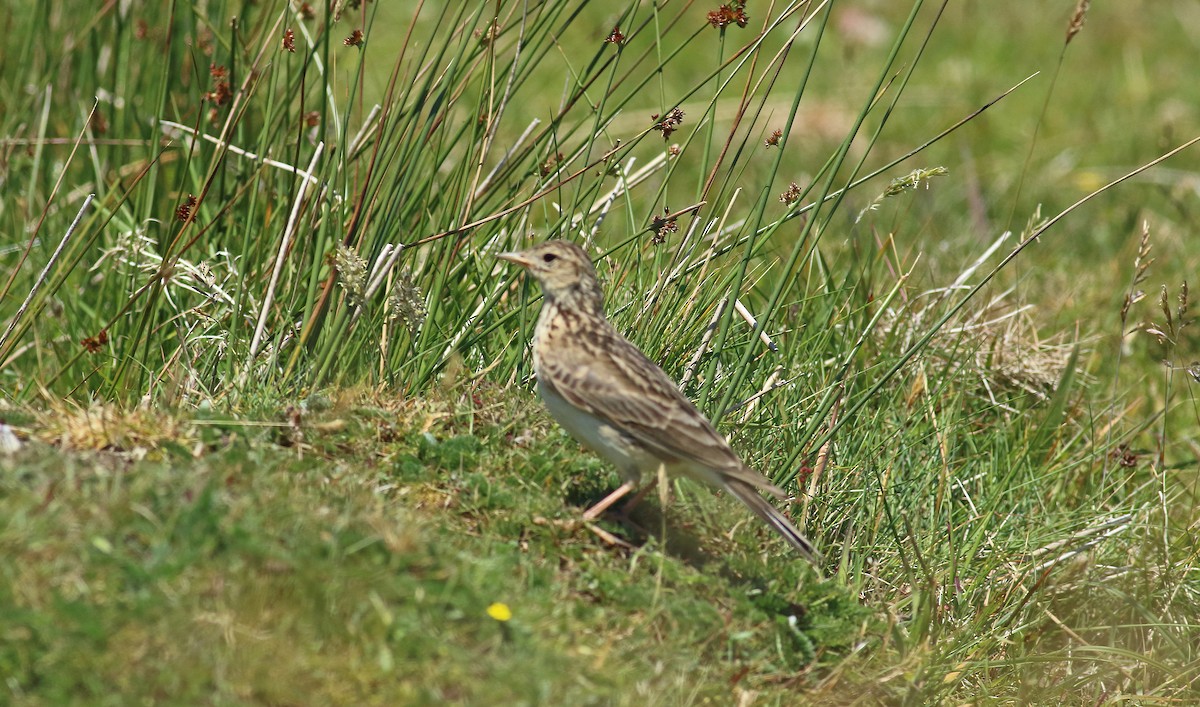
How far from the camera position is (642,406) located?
Result: 4.81 metres

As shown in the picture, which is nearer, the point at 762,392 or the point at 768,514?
the point at 768,514

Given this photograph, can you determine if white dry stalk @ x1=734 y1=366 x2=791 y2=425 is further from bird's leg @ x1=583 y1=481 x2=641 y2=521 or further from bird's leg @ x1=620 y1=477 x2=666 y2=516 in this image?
bird's leg @ x1=583 y1=481 x2=641 y2=521

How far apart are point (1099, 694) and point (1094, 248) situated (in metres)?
5.21

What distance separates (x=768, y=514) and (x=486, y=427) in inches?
44.1

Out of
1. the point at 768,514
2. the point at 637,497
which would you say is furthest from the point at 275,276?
the point at 768,514

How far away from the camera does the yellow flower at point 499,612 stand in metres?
3.95

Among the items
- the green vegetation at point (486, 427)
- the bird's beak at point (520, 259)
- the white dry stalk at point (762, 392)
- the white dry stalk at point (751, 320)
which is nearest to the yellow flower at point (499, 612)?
the green vegetation at point (486, 427)

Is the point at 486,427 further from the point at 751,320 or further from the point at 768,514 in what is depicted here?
the point at 751,320

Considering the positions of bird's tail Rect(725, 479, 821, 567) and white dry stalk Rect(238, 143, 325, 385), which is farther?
white dry stalk Rect(238, 143, 325, 385)

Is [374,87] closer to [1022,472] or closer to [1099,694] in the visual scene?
A: [1022,472]

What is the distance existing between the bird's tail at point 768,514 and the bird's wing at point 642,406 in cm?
8

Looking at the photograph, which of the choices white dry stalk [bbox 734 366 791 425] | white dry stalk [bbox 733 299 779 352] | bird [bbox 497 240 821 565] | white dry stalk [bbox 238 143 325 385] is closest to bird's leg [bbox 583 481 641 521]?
bird [bbox 497 240 821 565]

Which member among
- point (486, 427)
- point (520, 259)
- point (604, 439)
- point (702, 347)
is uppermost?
point (520, 259)

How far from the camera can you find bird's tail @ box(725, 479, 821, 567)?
4.69m
